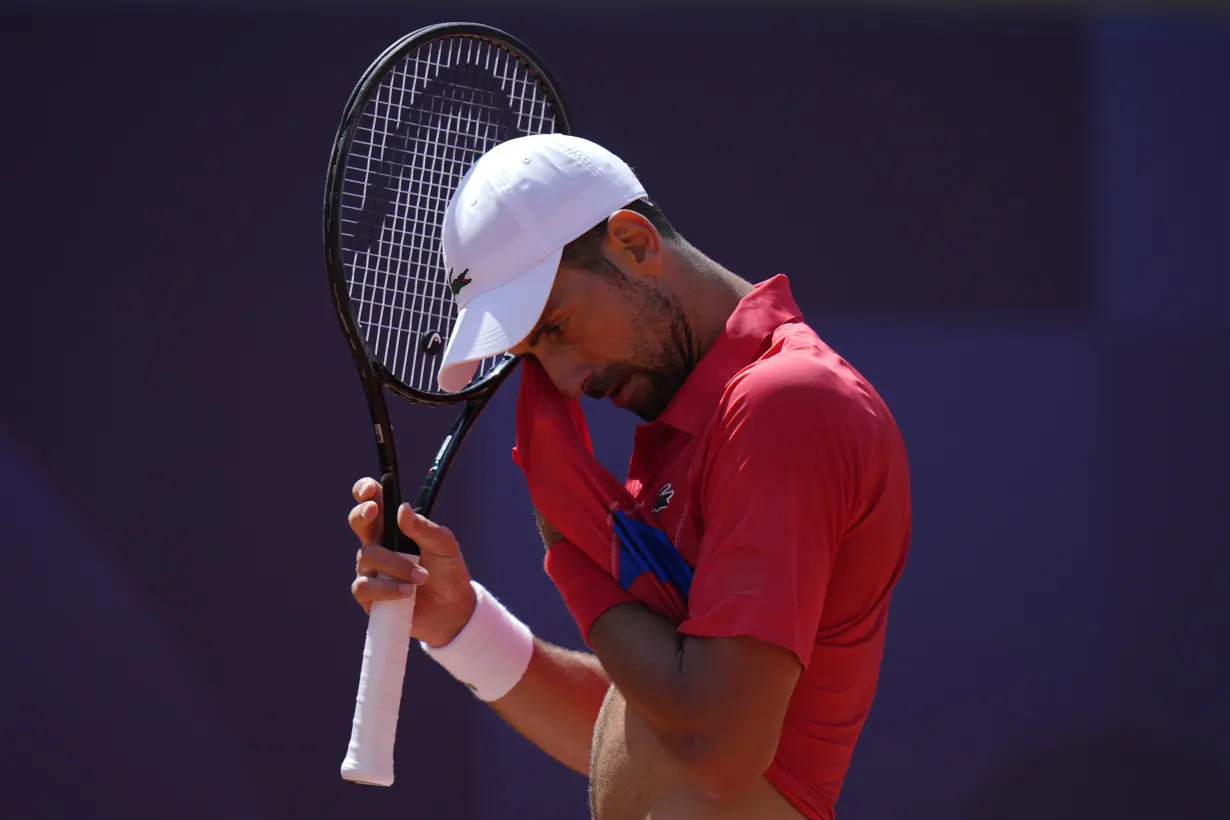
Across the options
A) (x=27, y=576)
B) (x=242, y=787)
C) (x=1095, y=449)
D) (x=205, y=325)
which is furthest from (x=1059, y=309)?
(x=27, y=576)

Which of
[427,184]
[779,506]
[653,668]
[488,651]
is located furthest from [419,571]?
[427,184]

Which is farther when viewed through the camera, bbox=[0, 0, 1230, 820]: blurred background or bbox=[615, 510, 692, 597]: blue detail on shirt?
bbox=[0, 0, 1230, 820]: blurred background

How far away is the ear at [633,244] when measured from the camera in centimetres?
141

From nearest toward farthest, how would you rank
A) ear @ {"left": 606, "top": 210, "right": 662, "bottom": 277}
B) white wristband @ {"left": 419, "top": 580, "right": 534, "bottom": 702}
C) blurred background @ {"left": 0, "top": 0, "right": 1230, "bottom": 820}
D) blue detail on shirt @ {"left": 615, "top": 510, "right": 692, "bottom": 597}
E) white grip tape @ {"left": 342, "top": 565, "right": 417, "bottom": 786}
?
blue detail on shirt @ {"left": 615, "top": 510, "right": 692, "bottom": 597} → ear @ {"left": 606, "top": 210, "right": 662, "bottom": 277} → white grip tape @ {"left": 342, "top": 565, "right": 417, "bottom": 786} → white wristband @ {"left": 419, "top": 580, "right": 534, "bottom": 702} → blurred background @ {"left": 0, "top": 0, "right": 1230, "bottom": 820}

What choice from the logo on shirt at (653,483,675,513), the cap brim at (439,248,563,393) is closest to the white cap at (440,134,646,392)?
the cap brim at (439,248,563,393)

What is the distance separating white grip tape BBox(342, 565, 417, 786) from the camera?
1538 millimetres

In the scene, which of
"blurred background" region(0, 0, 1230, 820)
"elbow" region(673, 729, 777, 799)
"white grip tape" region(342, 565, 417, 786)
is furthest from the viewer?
"blurred background" region(0, 0, 1230, 820)

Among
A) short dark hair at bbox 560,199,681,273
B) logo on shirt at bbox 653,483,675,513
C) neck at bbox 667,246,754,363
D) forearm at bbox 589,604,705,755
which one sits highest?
short dark hair at bbox 560,199,681,273

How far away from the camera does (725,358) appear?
4.50 ft

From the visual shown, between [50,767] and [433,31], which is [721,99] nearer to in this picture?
[433,31]

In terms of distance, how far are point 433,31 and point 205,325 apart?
1387mm

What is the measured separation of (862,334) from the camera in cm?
298

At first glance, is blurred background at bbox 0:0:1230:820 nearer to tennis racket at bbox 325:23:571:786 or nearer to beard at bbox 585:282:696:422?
tennis racket at bbox 325:23:571:786

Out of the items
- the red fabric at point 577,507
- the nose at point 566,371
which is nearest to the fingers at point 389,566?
the red fabric at point 577,507
